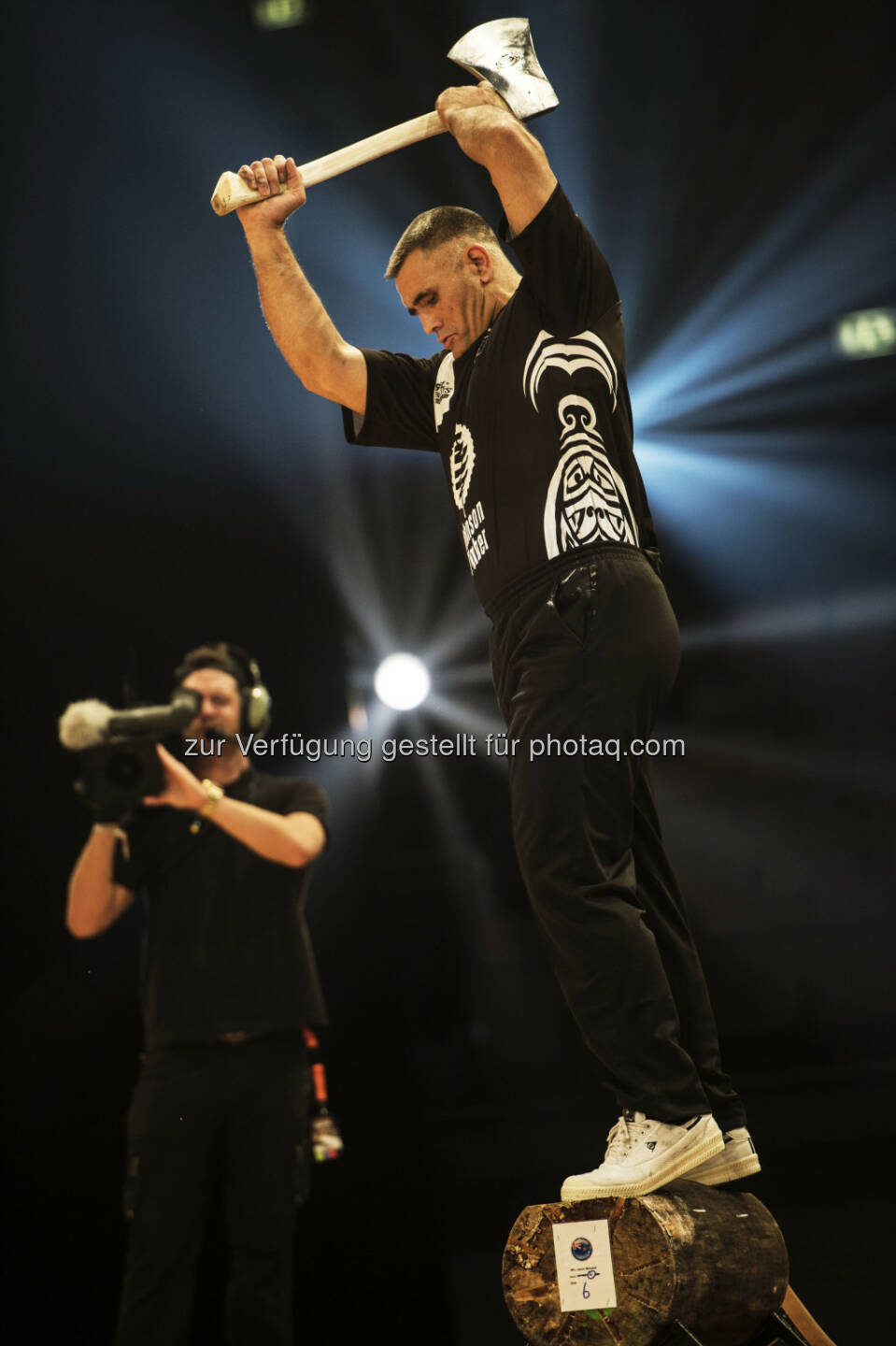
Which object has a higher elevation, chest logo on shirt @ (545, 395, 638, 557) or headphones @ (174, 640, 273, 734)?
headphones @ (174, 640, 273, 734)

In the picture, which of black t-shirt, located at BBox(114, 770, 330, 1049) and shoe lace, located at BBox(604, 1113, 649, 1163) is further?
black t-shirt, located at BBox(114, 770, 330, 1049)

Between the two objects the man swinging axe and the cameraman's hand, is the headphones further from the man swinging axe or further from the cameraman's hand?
the man swinging axe

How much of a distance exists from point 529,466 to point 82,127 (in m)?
2.26

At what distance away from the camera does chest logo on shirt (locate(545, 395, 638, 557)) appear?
59.8 inches

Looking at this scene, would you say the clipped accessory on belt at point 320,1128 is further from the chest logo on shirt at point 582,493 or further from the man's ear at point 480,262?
the man's ear at point 480,262

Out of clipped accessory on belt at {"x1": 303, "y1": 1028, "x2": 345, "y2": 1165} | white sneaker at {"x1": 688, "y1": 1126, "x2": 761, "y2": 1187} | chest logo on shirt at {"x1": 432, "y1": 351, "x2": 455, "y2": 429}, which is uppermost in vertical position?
chest logo on shirt at {"x1": 432, "y1": 351, "x2": 455, "y2": 429}

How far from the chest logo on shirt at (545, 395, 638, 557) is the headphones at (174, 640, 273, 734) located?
1.54 metres

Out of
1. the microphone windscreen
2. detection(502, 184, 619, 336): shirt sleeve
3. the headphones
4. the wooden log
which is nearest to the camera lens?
the wooden log

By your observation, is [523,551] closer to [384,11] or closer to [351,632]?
[351,632]

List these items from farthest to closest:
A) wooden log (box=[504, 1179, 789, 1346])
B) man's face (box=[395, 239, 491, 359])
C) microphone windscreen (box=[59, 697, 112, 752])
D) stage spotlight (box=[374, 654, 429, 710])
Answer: stage spotlight (box=[374, 654, 429, 710])
microphone windscreen (box=[59, 697, 112, 752])
man's face (box=[395, 239, 491, 359])
wooden log (box=[504, 1179, 789, 1346])

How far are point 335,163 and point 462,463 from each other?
1.78 ft

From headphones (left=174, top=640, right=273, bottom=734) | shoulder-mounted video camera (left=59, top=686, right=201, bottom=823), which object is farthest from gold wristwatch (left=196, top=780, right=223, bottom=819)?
headphones (left=174, top=640, right=273, bottom=734)

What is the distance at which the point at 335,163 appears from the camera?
67.3 inches

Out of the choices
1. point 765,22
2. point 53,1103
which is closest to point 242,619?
point 53,1103
